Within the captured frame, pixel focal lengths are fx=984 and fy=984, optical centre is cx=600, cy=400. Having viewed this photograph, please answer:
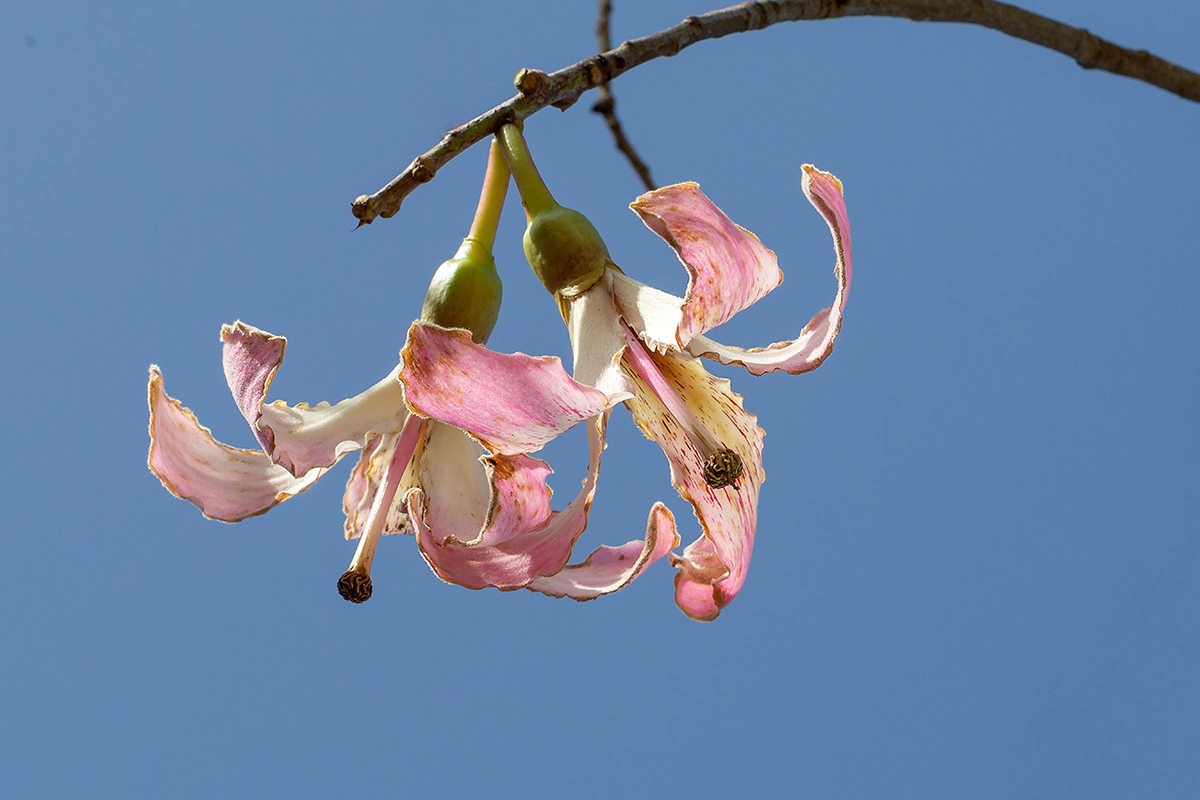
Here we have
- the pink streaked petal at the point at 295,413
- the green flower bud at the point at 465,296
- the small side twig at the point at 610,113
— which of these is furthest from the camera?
the small side twig at the point at 610,113

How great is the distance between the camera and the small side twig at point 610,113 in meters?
1.38

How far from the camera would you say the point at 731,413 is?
804 millimetres

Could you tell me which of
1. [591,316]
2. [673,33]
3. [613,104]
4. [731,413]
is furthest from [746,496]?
[613,104]

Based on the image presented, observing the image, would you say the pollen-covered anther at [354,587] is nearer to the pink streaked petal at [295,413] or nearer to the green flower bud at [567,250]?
the pink streaked petal at [295,413]

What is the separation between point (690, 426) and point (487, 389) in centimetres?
21

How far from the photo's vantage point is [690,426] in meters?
0.76

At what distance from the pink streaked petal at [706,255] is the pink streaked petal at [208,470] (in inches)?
13.7

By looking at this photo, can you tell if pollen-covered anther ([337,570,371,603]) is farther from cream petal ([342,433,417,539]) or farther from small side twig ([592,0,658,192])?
small side twig ([592,0,658,192])

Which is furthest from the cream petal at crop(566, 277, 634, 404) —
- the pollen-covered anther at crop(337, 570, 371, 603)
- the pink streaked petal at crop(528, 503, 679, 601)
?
the pollen-covered anther at crop(337, 570, 371, 603)

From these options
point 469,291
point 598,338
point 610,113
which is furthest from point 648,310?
point 610,113

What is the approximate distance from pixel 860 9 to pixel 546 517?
2.06 feet

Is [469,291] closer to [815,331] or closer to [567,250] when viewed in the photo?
[567,250]

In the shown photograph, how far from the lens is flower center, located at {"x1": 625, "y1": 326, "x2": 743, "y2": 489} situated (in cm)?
73

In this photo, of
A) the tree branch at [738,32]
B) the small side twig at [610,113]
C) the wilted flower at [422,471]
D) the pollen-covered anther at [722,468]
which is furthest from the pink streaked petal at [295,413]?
the small side twig at [610,113]
